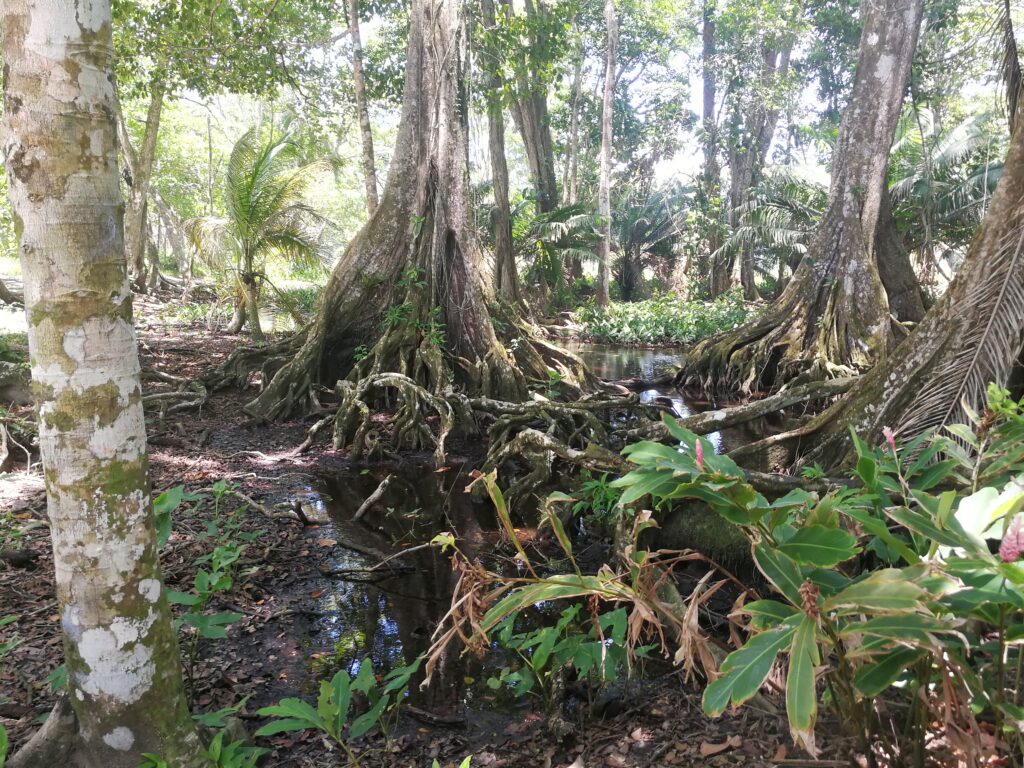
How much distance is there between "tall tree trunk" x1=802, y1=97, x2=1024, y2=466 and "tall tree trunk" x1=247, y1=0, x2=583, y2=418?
14.5 ft

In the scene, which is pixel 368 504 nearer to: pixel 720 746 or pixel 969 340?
pixel 720 746

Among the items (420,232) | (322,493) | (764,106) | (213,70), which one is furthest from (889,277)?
(764,106)

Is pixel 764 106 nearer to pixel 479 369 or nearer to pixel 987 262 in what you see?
pixel 479 369

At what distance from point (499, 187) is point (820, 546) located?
45.9ft

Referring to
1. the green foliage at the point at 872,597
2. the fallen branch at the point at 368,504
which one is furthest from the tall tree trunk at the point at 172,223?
the green foliage at the point at 872,597

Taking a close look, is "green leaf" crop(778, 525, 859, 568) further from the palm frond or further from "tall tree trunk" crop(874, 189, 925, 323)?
"tall tree trunk" crop(874, 189, 925, 323)

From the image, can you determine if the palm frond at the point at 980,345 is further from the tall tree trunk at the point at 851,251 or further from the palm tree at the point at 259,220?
the palm tree at the point at 259,220

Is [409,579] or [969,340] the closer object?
[969,340]

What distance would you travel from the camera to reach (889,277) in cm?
955

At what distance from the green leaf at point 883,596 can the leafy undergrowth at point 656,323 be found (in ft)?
46.8

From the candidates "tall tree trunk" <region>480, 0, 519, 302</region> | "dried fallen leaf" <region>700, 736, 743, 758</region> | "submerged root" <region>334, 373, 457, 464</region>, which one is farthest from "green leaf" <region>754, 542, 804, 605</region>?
"tall tree trunk" <region>480, 0, 519, 302</region>

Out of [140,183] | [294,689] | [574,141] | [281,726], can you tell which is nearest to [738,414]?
[294,689]

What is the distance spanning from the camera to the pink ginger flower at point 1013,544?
1091mm

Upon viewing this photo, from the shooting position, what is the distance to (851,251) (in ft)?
28.5
